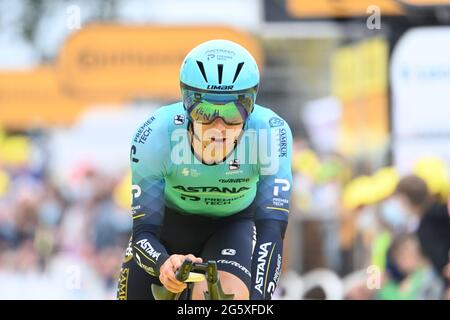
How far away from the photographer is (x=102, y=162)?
1895cm

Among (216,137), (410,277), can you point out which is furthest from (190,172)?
(410,277)

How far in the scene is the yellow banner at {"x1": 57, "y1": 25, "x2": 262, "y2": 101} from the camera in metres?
12.3

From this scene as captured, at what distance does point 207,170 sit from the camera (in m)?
6.15

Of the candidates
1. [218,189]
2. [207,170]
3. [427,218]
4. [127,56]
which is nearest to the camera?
[207,170]

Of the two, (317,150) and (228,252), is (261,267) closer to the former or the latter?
(228,252)

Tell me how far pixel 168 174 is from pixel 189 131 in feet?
0.97

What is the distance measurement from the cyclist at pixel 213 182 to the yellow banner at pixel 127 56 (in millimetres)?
5639

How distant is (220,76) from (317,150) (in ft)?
40.6

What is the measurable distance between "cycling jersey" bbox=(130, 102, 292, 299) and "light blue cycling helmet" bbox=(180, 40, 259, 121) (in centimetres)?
33

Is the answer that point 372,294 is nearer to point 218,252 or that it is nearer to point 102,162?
point 218,252

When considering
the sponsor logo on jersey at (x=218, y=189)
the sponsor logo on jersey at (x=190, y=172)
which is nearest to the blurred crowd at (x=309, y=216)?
the sponsor logo on jersey at (x=218, y=189)

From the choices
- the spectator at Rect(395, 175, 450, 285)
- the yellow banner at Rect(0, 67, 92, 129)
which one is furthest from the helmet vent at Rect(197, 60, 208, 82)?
the yellow banner at Rect(0, 67, 92, 129)
